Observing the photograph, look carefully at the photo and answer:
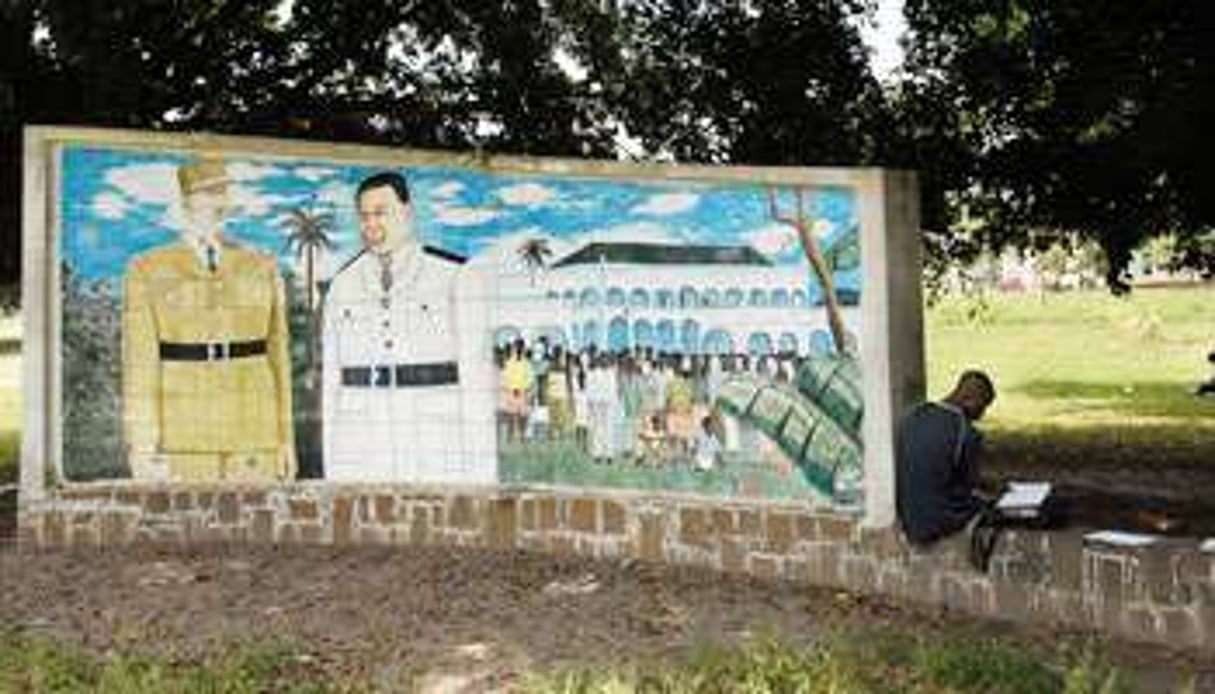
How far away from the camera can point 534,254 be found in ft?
38.2

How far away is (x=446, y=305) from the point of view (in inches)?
467

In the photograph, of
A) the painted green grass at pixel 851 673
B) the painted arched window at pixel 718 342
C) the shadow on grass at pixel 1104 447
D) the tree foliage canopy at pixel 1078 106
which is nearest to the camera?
the painted green grass at pixel 851 673

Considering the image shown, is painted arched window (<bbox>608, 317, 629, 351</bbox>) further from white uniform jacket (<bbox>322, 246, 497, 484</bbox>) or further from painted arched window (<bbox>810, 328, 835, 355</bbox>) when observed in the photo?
painted arched window (<bbox>810, 328, 835, 355</bbox>)

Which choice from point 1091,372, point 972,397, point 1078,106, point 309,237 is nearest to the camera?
point 972,397

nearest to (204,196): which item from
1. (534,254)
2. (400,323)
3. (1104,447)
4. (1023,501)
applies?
(400,323)

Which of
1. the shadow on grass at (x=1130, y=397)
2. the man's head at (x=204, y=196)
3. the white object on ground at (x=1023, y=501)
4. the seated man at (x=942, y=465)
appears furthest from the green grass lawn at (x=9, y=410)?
the shadow on grass at (x=1130, y=397)

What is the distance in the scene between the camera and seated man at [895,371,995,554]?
9.82 metres

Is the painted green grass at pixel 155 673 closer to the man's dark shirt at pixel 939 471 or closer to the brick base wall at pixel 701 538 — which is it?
the brick base wall at pixel 701 538

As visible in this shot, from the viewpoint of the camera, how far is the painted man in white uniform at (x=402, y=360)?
11781mm

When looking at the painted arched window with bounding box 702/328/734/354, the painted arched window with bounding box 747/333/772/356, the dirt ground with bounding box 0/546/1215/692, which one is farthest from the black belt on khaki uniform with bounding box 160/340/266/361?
the painted arched window with bounding box 747/333/772/356

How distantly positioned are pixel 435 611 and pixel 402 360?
2675 millimetres

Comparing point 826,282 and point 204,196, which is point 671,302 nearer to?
point 826,282

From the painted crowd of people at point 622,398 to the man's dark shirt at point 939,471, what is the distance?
1.08 m

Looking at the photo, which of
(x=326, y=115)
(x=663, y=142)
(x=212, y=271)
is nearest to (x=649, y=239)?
(x=212, y=271)
